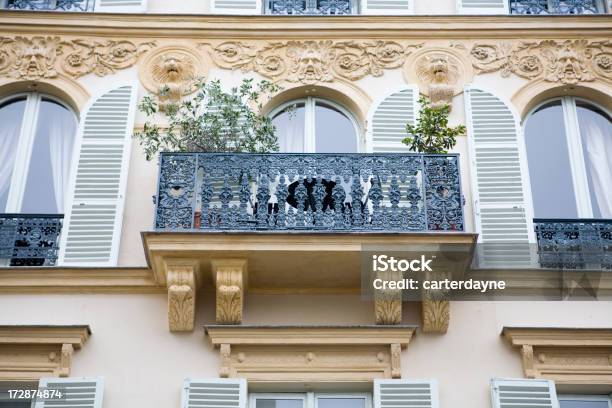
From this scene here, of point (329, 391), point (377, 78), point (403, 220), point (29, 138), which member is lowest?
point (329, 391)

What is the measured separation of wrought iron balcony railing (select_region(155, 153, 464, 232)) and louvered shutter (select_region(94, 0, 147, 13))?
2.61 m

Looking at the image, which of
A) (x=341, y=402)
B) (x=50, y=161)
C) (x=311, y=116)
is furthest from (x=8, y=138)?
(x=341, y=402)

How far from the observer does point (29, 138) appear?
11289 millimetres

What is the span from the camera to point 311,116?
11617 millimetres

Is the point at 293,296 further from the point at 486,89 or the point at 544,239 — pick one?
the point at 486,89

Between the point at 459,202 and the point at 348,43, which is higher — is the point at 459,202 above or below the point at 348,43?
below

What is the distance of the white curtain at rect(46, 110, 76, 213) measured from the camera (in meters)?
10.9

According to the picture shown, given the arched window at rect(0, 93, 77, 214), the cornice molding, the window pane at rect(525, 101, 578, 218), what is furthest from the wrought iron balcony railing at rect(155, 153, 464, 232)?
the cornice molding

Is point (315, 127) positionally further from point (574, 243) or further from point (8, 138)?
point (8, 138)

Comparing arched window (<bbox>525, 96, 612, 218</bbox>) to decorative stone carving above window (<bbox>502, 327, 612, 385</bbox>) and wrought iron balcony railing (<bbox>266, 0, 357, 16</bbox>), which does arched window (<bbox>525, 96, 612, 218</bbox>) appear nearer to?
decorative stone carving above window (<bbox>502, 327, 612, 385</bbox>)

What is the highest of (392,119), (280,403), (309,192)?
(392,119)

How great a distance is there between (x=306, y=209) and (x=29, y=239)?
2.69 m

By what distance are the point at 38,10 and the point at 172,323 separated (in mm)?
4295

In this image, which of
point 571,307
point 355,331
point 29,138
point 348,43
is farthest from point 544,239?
point 29,138
